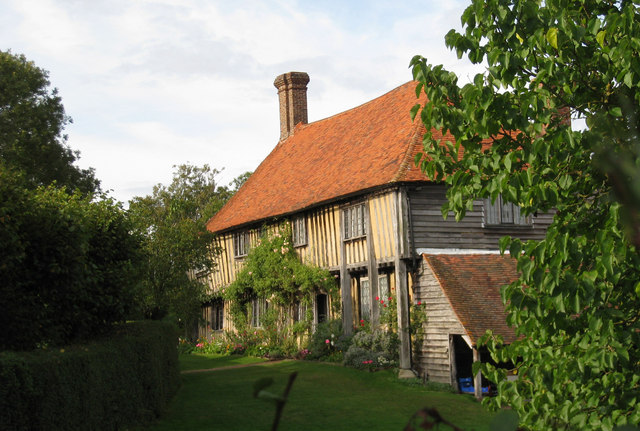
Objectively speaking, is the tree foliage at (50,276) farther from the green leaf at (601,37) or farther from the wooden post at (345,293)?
the wooden post at (345,293)

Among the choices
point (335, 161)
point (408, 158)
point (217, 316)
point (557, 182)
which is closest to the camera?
point (557, 182)

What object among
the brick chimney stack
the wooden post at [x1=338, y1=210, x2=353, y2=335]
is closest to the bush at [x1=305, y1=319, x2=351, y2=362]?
the wooden post at [x1=338, y1=210, x2=353, y2=335]

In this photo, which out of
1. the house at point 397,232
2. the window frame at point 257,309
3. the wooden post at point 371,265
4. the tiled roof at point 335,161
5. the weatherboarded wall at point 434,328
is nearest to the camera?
the weatherboarded wall at point 434,328

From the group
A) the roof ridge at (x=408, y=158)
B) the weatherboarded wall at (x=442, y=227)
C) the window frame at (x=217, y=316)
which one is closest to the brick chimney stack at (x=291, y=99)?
the window frame at (x=217, y=316)

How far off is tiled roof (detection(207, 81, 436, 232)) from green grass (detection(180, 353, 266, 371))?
5.20 metres

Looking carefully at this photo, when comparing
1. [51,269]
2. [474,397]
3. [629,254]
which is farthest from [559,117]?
[474,397]

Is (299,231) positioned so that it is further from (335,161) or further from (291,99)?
(291,99)

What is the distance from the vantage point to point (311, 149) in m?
29.4

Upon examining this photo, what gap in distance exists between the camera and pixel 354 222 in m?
22.6

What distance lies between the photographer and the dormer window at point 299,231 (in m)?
25.2

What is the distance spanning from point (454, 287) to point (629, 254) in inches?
522

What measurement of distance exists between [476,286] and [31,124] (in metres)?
20.3

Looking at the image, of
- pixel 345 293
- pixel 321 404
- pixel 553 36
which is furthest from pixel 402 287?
pixel 553 36

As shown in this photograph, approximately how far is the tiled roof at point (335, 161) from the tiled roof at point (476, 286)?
103 inches
